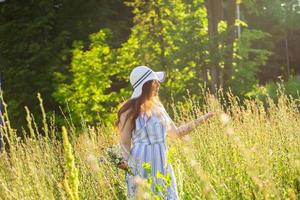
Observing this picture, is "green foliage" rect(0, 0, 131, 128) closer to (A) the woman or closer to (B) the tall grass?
(B) the tall grass

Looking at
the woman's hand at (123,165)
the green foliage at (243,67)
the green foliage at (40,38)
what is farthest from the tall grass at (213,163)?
the green foliage at (40,38)

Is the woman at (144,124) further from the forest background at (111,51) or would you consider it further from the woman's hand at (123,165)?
the forest background at (111,51)

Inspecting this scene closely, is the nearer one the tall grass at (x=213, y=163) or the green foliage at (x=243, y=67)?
the tall grass at (x=213, y=163)

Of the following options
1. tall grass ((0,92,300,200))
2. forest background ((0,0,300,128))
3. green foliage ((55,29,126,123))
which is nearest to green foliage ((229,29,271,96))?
forest background ((0,0,300,128))

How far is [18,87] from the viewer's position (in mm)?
14250

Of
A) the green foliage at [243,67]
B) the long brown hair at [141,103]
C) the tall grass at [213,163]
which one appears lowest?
the green foliage at [243,67]

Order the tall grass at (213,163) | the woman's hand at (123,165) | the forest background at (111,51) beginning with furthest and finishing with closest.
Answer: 1. the forest background at (111,51)
2. the woman's hand at (123,165)
3. the tall grass at (213,163)

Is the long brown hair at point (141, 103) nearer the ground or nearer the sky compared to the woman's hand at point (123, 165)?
nearer the sky

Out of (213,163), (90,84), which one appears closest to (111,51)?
(90,84)

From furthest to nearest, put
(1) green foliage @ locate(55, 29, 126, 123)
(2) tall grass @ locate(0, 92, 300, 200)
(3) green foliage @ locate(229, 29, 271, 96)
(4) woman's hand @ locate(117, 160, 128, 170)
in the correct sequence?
(3) green foliage @ locate(229, 29, 271, 96) < (1) green foliage @ locate(55, 29, 126, 123) < (4) woman's hand @ locate(117, 160, 128, 170) < (2) tall grass @ locate(0, 92, 300, 200)

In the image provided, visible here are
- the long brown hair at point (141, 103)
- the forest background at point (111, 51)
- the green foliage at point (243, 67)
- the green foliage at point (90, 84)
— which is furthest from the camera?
the green foliage at point (243, 67)

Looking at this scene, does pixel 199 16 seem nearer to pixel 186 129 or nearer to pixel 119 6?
pixel 119 6

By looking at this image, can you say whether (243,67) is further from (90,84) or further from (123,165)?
(123,165)

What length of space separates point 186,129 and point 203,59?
8.31 metres
